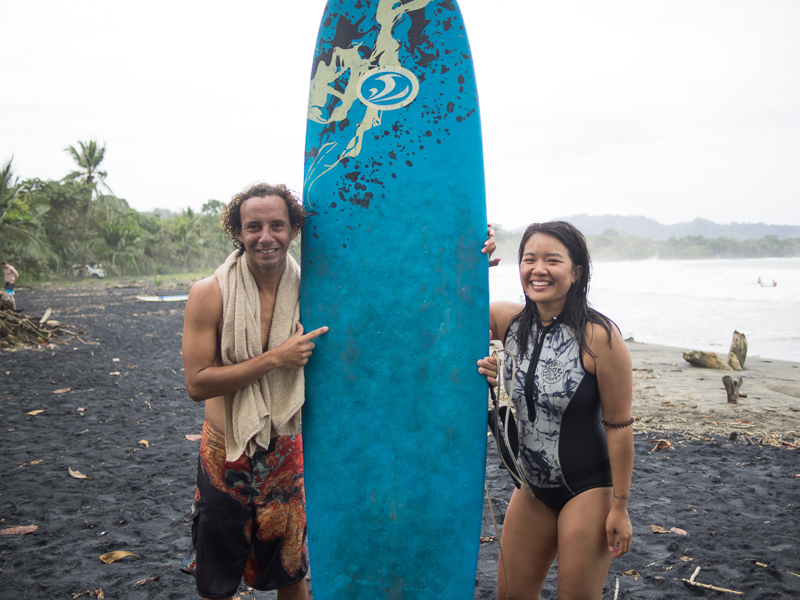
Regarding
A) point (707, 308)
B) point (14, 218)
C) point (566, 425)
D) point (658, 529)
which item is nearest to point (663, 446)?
point (658, 529)

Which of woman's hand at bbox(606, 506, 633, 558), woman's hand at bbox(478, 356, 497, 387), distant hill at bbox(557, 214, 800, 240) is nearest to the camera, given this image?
woman's hand at bbox(606, 506, 633, 558)

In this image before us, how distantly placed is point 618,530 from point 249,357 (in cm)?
112

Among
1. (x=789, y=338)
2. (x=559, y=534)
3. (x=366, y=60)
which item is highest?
(x=366, y=60)

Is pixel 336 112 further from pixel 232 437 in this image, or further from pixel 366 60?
pixel 232 437

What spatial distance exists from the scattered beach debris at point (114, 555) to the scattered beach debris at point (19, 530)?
559mm

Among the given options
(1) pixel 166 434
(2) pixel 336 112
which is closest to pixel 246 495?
(2) pixel 336 112

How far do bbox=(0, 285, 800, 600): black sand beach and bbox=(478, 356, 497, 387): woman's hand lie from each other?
115 cm

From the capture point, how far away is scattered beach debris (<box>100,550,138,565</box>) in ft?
7.93

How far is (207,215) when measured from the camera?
45438 millimetres

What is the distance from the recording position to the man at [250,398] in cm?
147

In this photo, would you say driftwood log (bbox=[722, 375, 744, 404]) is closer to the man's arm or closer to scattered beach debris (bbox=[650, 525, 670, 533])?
scattered beach debris (bbox=[650, 525, 670, 533])

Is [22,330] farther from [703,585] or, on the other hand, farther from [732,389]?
[732,389]

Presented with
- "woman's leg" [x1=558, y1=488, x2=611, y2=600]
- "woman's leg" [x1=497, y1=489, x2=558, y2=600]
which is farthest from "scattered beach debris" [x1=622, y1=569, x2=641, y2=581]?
"woman's leg" [x1=558, y1=488, x2=611, y2=600]

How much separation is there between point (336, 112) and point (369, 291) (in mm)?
650
